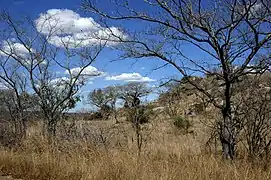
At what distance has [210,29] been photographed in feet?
29.2

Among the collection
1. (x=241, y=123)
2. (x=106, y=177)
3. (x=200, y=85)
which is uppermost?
(x=200, y=85)

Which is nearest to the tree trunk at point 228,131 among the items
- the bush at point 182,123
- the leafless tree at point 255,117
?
the leafless tree at point 255,117

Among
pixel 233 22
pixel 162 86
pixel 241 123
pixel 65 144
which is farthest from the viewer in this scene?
pixel 65 144

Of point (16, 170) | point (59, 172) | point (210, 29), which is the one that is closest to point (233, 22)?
point (210, 29)

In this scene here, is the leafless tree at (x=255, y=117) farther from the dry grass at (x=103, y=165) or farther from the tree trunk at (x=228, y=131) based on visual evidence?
the dry grass at (x=103, y=165)

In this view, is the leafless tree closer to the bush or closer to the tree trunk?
the tree trunk

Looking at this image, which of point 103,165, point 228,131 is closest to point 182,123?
point 228,131

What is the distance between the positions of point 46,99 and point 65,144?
6.22m

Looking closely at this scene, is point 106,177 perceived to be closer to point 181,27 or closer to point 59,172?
point 59,172

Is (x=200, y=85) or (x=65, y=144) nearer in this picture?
(x=200, y=85)

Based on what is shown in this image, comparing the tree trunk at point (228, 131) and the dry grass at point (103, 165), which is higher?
the tree trunk at point (228, 131)

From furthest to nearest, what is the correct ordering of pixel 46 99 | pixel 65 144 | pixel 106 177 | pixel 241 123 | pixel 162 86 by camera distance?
pixel 46 99, pixel 65 144, pixel 162 86, pixel 241 123, pixel 106 177

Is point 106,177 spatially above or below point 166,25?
below

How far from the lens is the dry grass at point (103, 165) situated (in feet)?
24.2
